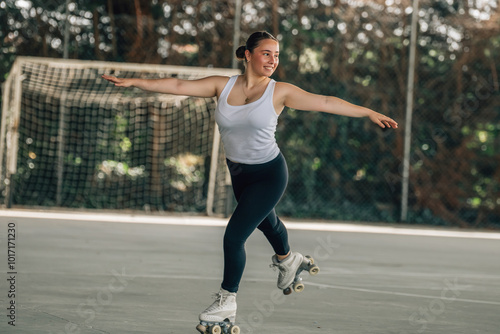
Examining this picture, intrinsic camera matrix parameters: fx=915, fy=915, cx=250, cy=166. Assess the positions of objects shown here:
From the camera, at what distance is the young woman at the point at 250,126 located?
4703 mm

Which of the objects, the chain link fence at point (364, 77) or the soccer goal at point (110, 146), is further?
the soccer goal at point (110, 146)

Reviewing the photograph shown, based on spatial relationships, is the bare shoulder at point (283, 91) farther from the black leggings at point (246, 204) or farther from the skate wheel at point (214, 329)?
the skate wheel at point (214, 329)

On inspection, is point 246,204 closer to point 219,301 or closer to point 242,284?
point 219,301

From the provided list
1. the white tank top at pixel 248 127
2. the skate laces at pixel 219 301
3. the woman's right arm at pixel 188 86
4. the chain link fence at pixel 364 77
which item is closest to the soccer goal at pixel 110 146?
the chain link fence at pixel 364 77

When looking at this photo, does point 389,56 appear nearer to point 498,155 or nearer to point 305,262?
point 498,155

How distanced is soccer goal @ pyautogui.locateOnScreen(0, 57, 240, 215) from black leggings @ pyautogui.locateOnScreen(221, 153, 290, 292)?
983 centimetres

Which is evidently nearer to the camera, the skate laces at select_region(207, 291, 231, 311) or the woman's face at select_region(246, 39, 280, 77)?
the skate laces at select_region(207, 291, 231, 311)

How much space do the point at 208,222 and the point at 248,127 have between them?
347 inches

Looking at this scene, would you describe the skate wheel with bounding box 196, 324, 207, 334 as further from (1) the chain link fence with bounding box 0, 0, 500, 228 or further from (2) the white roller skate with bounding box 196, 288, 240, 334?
(1) the chain link fence with bounding box 0, 0, 500, 228

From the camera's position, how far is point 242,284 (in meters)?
6.80

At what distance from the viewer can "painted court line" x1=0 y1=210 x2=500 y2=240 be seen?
511 inches

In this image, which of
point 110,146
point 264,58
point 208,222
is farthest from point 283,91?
point 110,146

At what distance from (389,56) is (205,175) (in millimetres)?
3584

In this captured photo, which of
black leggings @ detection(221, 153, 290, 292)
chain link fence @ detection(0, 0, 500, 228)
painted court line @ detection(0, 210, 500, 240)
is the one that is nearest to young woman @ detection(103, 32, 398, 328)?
black leggings @ detection(221, 153, 290, 292)
